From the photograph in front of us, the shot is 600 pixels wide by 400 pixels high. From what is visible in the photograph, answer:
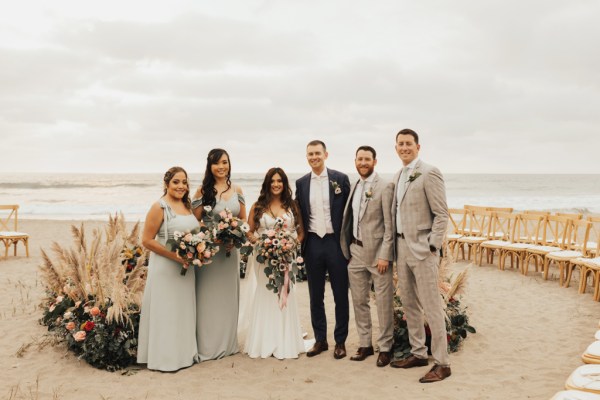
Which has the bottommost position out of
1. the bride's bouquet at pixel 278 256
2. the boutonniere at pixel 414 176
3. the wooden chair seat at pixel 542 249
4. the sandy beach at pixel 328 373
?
the sandy beach at pixel 328 373

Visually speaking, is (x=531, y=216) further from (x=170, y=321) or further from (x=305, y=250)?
(x=170, y=321)

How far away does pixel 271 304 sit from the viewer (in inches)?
220

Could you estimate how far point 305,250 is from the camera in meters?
5.68

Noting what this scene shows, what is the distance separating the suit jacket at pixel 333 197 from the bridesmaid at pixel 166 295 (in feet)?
4.35

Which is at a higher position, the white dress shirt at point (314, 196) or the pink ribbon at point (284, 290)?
the white dress shirt at point (314, 196)

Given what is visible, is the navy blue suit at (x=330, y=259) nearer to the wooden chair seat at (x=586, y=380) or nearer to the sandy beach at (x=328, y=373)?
the sandy beach at (x=328, y=373)

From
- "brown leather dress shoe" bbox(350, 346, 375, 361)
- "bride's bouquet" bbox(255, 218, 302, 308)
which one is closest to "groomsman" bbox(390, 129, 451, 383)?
"brown leather dress shoe" bbox(350, 346, 375, 361)

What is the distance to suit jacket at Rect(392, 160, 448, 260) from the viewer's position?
15.5 ft

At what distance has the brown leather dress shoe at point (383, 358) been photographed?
5.30 metres

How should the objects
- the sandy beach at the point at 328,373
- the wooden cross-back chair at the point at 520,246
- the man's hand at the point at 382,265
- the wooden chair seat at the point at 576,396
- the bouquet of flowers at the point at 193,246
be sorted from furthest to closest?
the wooden cross-back chair at the point at 520,246 < the man's hand at the point at 382,265 < the bouquet of flowers at the point at 193,246 < the sandy beach at the point at 328,373 < the wooden chair seat at the point at 576,396

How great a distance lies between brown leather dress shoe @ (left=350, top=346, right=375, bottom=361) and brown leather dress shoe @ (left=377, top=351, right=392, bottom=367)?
20 centimetres

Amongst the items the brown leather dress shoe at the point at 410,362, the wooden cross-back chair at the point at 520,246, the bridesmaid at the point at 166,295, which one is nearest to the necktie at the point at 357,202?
the brown leather dress shoe at the point at 410,362

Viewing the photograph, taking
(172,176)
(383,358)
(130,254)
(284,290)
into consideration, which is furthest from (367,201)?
(130,254)

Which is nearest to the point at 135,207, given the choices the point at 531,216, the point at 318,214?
the point at 531,216
